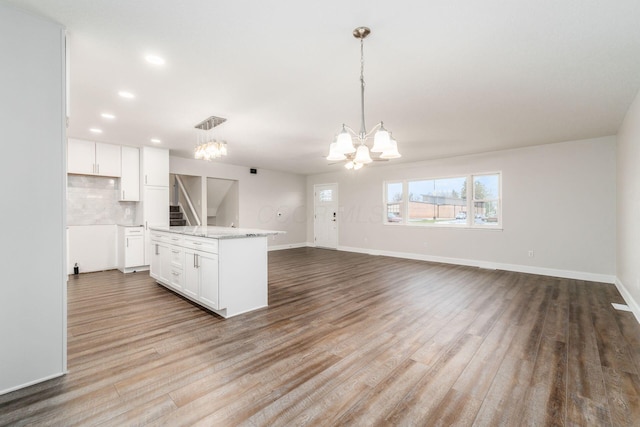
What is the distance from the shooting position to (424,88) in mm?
3043

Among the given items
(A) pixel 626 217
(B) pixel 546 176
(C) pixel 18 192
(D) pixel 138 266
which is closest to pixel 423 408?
→ (C) pixel 18 192

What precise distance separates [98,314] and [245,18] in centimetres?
357

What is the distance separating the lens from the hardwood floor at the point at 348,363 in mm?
1703

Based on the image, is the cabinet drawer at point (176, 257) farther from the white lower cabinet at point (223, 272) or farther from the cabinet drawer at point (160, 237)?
the cabinet drawer at point (160, 237)

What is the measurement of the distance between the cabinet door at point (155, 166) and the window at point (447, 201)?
5565mm

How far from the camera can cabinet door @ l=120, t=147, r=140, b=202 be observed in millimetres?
5820

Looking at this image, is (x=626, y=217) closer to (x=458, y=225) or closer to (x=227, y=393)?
(x=458, y=225)

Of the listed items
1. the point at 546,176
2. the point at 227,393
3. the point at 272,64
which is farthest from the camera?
the point at 546,176

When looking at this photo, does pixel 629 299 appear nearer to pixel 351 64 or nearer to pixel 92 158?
pixel 351 64

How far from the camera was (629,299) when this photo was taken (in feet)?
12.1

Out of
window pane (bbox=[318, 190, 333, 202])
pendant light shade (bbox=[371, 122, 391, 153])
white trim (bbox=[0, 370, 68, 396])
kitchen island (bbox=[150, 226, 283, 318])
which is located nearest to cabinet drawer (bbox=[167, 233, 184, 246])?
kitchen island (bbox=[150, 226, 283, 318])

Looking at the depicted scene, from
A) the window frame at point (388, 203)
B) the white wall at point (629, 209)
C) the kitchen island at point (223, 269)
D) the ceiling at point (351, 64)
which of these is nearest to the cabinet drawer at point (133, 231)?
the ceiling at point (351, 64)

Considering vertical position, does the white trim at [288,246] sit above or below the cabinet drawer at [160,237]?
below

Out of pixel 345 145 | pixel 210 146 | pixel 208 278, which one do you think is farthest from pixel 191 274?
pixel 345 145
